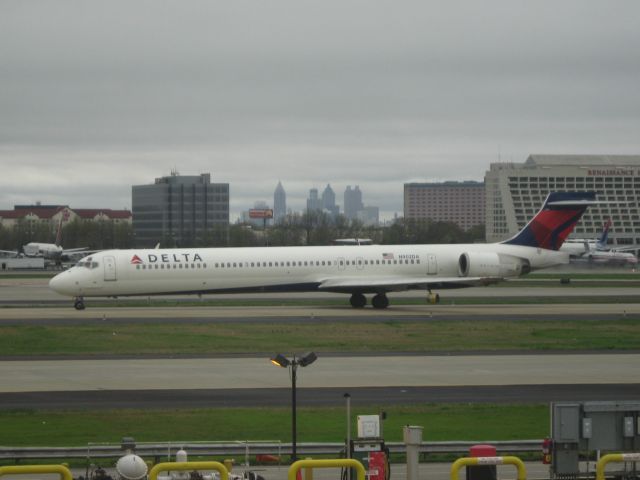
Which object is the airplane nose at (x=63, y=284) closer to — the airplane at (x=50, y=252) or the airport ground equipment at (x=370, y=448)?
the airport ground equipment at (x=370, y=448)

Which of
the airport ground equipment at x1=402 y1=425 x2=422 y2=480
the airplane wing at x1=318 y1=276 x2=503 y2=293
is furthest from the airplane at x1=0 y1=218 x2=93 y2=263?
the airport ground equipment at x1=402 y1=425 x2=422 y2=480

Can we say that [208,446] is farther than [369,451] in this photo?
Yes

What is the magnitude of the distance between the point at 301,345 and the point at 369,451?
77.4 feet

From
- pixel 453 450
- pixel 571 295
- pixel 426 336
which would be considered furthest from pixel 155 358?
pixel 571 295

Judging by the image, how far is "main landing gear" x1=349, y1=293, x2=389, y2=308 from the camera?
61719 millimetres

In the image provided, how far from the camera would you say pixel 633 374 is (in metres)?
34.5

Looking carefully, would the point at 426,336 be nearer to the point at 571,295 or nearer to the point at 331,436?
the point at 331,436

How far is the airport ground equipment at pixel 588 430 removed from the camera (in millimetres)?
17172

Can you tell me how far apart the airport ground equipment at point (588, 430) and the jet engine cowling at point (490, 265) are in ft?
146

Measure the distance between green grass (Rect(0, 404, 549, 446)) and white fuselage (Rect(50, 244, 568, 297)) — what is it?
32.8m

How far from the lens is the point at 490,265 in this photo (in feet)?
205

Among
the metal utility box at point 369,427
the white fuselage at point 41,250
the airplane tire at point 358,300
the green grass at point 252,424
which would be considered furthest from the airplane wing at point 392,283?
the white fuselage at point 41,250

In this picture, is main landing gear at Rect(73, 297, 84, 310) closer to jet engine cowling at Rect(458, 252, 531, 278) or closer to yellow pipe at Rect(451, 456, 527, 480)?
jet engine cowling at Rect(458, 252, 531, 278)

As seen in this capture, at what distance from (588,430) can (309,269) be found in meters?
44.8
